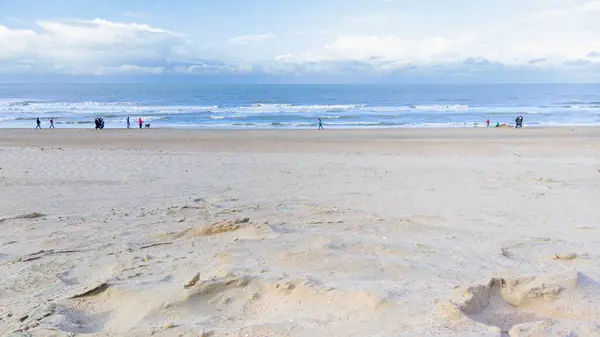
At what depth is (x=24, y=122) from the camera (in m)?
42.7

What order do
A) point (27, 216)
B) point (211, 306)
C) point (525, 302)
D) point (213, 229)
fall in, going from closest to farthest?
1. point (525, 302)
2. point (211, 306)
3. point (213, 229)
4. point (27, 216)

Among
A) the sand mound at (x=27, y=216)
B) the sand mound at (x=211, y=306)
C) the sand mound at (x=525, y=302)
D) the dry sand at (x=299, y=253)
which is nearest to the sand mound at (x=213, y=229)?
the dry sand at (x=299, y=253)

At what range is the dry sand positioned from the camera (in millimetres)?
3172

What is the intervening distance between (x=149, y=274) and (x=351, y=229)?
250cm

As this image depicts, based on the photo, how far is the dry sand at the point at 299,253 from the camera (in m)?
3.17

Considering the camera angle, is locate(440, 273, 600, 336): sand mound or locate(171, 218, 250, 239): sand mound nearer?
locate(440, 273, 600, 336): sand mound

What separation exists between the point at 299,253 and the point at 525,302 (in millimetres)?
1949

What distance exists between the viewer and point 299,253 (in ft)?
15.0

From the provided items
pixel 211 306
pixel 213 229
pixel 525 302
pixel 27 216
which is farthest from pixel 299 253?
pixel 27 216

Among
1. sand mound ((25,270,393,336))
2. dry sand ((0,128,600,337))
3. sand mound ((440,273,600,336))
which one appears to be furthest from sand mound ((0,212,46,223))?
sand mound ((440,273,600,336))

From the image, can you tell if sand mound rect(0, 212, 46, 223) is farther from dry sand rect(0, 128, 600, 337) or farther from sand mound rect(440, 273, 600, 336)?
sand mound rect(440, 273, 600, 336)

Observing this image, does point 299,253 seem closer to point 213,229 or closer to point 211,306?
point 211,306

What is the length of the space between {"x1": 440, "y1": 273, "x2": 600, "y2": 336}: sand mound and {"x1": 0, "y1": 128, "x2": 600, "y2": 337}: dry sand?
1cm

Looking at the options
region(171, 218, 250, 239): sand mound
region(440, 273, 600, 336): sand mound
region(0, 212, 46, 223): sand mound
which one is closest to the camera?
region(440, 273, 600, 336): sand mound
